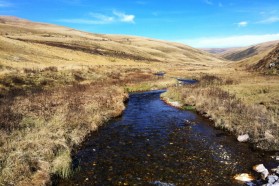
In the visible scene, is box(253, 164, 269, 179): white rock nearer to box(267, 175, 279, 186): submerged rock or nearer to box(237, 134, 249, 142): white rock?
box(267, 175, 279, 186): submerged rock

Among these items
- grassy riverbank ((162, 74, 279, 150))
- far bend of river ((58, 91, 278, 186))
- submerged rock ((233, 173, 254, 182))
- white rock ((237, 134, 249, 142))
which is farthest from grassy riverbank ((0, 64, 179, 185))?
white rock ((237, 134, 249, 142))

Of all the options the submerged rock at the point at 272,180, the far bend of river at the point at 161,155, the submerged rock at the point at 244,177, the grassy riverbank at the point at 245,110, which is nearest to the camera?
the submerged rock at the point at 272,180

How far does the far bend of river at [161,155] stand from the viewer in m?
14.5

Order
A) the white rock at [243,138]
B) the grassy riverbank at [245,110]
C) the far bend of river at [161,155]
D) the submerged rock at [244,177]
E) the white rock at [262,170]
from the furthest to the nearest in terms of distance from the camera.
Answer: the white rock at [243,138] → the grassy riverbank at [245,110] → the far bend of river at [161,155] → the white rock at [262,170] → the submerged rock at [244,177]

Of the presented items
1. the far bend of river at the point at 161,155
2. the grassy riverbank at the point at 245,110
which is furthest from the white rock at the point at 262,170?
the grassy riverbank at the point at 245,110

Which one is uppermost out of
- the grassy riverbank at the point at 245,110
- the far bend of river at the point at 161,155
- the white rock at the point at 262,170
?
the grassy riverbank at the point at 245,110

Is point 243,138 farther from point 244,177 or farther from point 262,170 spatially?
point 244,177

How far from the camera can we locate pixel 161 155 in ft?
58.3

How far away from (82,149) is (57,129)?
283cm

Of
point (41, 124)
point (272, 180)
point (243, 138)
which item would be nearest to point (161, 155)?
point (272, 180)

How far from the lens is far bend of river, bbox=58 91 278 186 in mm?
14500

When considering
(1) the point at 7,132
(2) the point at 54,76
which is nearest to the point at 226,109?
(1) the point at 7,132

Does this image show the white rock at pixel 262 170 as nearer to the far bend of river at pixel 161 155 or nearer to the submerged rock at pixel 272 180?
the submerged rock at pixel 272 180

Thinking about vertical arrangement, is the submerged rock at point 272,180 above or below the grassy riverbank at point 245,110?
below
